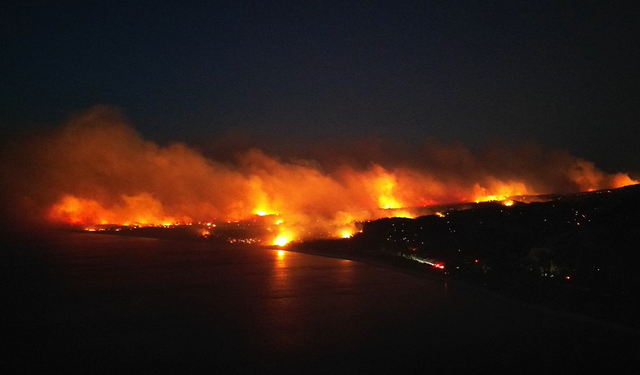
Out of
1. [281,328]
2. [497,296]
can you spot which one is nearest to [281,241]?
[497,296]

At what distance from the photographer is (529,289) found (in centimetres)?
1480

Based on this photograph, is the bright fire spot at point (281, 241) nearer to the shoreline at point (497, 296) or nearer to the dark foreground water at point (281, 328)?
the shoreline at point (497, 296)

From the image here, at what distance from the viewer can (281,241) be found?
3691cm

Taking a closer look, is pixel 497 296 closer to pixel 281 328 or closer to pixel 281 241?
pixel 281 328

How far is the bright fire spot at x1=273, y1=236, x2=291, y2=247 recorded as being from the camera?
35.6 m

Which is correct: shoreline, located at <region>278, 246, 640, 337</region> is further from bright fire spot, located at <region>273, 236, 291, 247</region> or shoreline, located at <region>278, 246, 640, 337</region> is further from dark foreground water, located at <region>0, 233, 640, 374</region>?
bright fire spot, located at <region>273, 236, 291, 247</region>

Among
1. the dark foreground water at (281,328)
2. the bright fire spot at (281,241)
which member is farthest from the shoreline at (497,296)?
the bright fire spot at (281,241)

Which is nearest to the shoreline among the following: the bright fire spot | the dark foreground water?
the dark foreground water

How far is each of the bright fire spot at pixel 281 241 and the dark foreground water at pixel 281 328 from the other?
16238mm

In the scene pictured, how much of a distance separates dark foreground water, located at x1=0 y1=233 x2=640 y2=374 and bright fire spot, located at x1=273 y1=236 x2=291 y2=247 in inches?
639

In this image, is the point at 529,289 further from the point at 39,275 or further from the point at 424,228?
the point at 424,228

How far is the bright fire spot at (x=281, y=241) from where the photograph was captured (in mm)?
35625

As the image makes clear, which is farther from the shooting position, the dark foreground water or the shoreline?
the shoreline

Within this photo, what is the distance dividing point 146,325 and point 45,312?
11.8 feet
